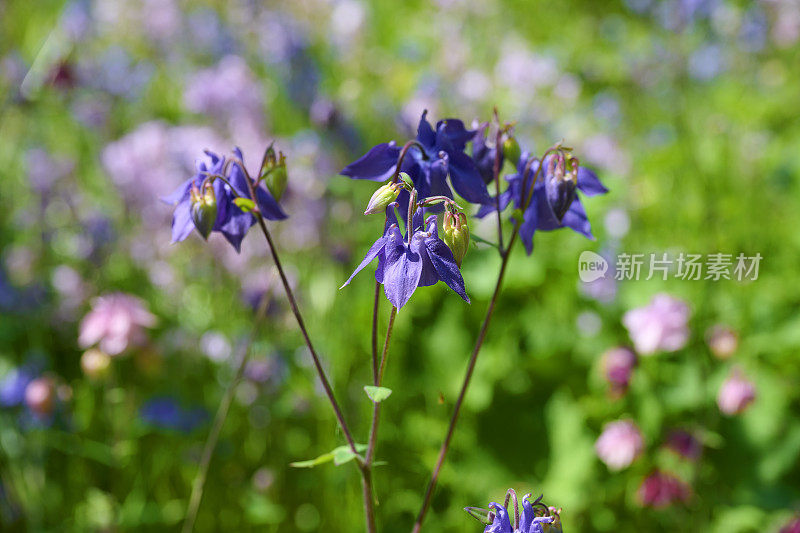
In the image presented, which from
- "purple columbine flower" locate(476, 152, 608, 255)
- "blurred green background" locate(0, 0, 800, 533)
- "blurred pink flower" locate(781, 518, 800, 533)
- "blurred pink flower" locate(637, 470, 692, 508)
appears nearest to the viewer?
"purple columbine flower" locate(476, 152, 608, 255)

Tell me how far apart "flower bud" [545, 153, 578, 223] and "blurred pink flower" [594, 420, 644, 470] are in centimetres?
93

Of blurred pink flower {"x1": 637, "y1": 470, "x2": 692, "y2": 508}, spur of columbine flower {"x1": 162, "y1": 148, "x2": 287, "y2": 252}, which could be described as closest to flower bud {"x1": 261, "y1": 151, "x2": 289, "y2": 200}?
spur of columbine flower {"x1": 162, "y1": 148, "x2": 287, "y2": 252}

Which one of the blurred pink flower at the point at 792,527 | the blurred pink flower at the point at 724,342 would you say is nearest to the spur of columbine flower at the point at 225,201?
the blurred pink flower at the point at 724,342

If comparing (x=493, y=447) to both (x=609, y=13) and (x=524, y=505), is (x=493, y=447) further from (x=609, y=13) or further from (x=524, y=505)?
(x=609, y=13)

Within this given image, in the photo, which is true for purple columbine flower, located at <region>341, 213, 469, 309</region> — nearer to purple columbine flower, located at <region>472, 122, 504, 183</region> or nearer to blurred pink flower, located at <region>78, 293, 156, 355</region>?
purple columbine flower, located at <region>472, 122, 504, 183</region>

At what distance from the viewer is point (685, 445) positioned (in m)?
1.83

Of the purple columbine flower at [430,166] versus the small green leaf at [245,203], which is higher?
the purple columbine flower at [430,166]

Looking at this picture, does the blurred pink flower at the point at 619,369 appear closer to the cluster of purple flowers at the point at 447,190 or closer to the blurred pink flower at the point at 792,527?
the blurred pink flower at the point at 792,527

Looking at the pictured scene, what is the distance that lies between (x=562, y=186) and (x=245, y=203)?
17.1 inches

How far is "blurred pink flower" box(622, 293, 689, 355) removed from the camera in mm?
1831

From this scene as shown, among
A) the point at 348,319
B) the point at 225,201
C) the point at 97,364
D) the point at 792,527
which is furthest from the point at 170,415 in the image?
the point at 792,527

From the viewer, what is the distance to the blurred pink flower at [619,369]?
182cm

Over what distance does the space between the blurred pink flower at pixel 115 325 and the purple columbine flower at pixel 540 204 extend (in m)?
0.99

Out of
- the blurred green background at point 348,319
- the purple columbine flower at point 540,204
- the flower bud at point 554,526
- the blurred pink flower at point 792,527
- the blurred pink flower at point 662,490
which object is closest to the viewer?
the flower bud at point 554,526
